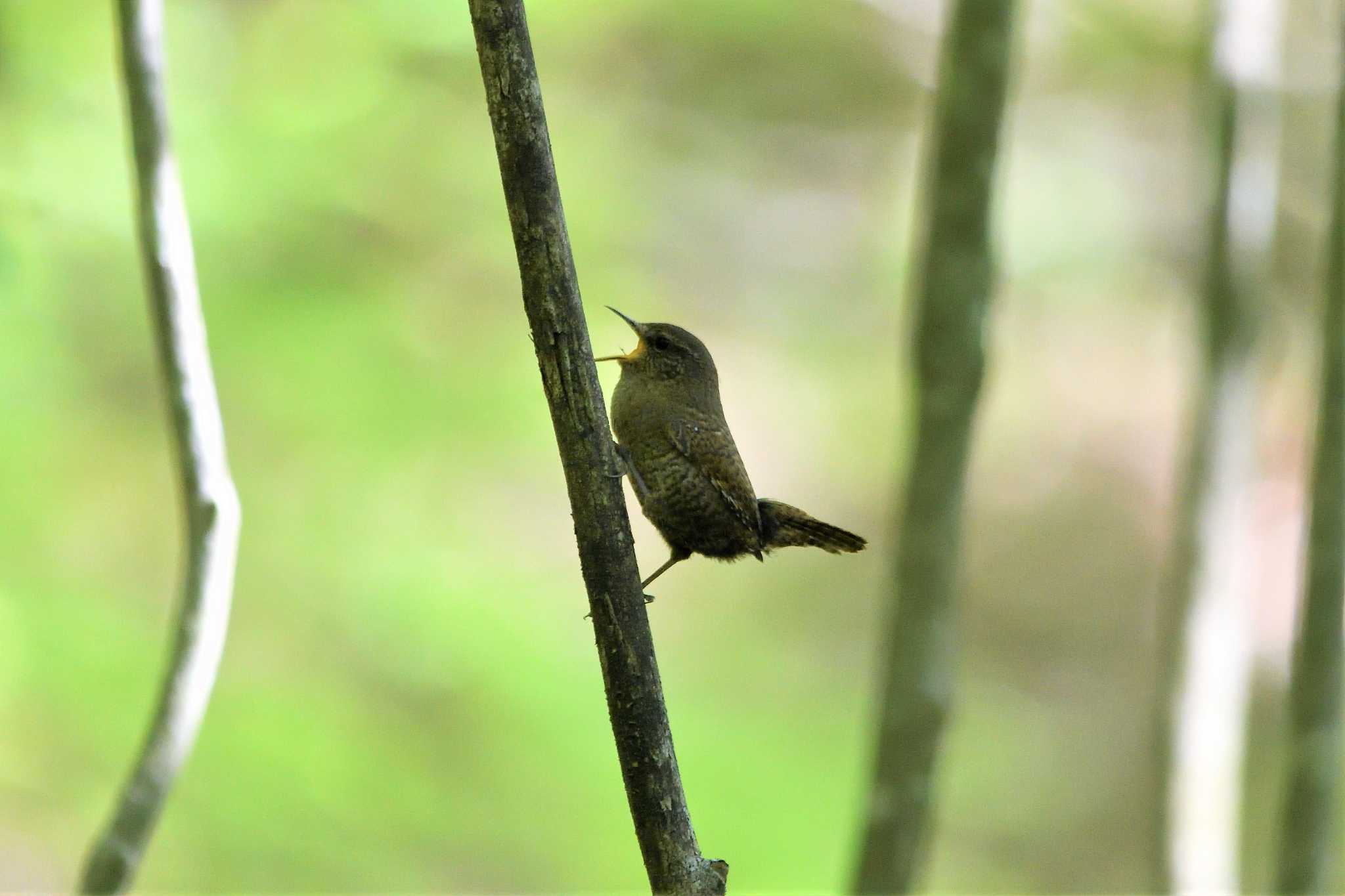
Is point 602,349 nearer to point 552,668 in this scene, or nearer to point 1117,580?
point 552,668

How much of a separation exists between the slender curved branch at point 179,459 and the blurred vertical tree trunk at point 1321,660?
2.62 metres

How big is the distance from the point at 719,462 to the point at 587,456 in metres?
1.07

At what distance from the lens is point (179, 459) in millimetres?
2432

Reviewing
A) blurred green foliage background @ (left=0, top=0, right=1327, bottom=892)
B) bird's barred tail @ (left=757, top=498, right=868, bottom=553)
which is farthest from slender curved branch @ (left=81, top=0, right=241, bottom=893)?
bird's barred tail @ (left=757, top=498, right=868, bottom=553)

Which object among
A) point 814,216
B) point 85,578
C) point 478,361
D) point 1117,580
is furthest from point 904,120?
point 85,578

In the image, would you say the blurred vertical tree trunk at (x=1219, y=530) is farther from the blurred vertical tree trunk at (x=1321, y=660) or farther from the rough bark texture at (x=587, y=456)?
the rough bark texture at (x=587, y=456)

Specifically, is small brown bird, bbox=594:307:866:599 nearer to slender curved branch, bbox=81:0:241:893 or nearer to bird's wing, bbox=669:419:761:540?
bird's wing, bbox=669:419:761:540

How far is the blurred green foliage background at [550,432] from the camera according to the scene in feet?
14.1

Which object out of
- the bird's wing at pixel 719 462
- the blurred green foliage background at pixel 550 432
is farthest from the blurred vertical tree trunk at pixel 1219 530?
the bird's wing at pixel 719 462

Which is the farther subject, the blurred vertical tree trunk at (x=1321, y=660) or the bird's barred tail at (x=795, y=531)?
the blurred vertical tree trunk at (x=1321, y=660)

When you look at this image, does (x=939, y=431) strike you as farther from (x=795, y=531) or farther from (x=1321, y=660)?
(x=1321, y=660)

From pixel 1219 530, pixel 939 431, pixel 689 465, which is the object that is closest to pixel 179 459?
pixel 689 465

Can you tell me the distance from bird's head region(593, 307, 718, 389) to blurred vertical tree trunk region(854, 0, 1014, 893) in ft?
1.62

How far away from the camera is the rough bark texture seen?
5.36 feet
